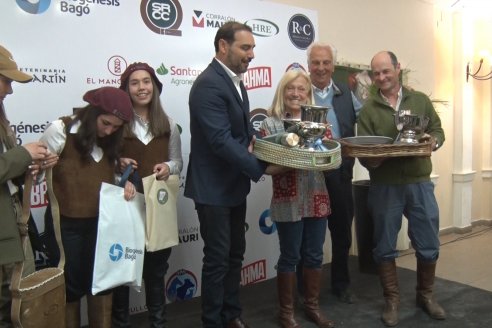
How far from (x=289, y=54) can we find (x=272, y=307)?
1.90 metres

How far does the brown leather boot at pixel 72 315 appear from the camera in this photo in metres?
1.95

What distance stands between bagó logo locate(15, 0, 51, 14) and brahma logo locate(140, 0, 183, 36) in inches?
21.7

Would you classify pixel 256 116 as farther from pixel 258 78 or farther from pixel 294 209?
pixel 294 209

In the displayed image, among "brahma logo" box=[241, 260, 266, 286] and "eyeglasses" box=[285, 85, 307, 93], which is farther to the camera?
"brahma logo" box=[241, 260, 266, 286]

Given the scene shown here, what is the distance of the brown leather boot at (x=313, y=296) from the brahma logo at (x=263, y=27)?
5.81ft

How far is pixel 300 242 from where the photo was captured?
2234 millimetres

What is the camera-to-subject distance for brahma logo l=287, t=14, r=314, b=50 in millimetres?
3246

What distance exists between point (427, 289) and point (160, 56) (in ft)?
7.34

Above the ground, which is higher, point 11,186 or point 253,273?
point 11,186

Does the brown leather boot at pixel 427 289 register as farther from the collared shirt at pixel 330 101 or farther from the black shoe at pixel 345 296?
the collared shirt at pixel 330 101

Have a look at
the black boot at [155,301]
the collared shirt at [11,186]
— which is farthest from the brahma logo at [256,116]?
the collared shirt at [11,186]

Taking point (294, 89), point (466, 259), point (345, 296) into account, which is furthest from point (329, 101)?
point (466, 259)

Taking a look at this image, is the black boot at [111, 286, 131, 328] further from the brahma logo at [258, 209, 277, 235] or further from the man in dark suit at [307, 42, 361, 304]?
the man in dark suit at [307, 42, 361, 304]

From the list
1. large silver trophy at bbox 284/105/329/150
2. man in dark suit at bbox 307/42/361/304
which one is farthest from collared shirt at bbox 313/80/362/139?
large silver trophy at bbox 284/105/329/150
